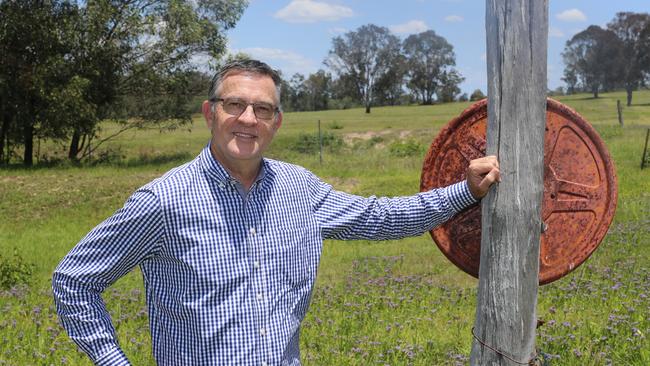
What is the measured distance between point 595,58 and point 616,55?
4246mm

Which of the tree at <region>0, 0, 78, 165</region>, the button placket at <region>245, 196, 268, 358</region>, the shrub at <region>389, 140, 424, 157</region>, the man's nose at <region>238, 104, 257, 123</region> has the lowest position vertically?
the shrub at <region>389, 140, 424, 157</region>

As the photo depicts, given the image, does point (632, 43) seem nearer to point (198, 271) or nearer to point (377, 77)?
point (377, 77)

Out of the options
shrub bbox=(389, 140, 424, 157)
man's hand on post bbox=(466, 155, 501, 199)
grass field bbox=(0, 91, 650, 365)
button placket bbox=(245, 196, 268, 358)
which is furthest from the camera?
shrub bbox=(389, 140, 424, 157)

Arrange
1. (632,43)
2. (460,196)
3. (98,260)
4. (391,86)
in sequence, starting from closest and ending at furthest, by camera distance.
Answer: (98,260), (460,196), (632,43), (391,86)

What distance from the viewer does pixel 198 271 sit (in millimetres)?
2494

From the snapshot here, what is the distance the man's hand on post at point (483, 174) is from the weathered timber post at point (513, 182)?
0.03m

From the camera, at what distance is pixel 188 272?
2.51m

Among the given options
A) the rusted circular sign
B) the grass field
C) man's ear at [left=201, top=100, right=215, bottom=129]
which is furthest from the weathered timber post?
the grass field

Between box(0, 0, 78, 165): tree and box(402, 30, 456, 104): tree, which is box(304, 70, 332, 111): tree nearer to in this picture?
box(402, 30, 456, 104): tree

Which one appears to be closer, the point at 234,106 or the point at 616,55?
the point at 234,106

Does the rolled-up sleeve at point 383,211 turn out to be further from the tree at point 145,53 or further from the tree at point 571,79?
the tree at point 571,79

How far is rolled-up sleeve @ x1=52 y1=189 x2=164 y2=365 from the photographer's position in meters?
2.44

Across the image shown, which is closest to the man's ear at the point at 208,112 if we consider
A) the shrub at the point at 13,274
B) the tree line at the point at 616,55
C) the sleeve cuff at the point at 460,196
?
the sleeve cuff at the point at 460,196

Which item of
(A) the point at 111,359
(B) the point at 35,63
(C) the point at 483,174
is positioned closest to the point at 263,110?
(C) the point at 483,174
